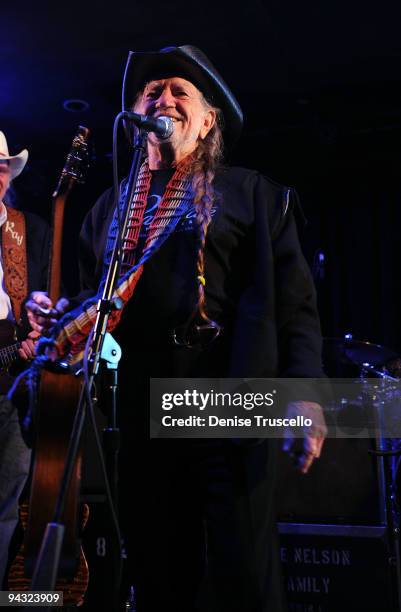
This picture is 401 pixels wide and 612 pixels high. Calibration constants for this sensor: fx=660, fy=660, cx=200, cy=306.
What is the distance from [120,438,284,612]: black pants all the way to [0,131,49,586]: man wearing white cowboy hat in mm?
1336

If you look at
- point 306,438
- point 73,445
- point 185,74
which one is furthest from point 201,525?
point 185,74

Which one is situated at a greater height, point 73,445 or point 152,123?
point 152,123

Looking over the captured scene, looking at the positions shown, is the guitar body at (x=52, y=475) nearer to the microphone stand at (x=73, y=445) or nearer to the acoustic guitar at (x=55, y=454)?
the acoustic guitar at (x=55, y=454)

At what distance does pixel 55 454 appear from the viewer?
1677 millimetres

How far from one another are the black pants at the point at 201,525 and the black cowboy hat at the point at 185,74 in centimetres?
115

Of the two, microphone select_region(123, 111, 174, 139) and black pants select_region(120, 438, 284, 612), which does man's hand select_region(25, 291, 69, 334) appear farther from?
microphone select_region(123, 111, 174, 139)

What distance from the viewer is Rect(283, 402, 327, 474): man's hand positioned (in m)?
1.55

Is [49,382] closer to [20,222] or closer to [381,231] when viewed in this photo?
[20,222]

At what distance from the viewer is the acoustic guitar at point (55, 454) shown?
1.54m

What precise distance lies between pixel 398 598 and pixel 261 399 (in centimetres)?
215

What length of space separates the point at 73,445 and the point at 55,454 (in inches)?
13.7

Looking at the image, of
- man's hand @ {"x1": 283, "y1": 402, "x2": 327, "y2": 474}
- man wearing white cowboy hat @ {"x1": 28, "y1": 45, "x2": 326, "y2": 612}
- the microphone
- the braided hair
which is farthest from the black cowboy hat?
man's hand @ {"x1": 283, "y1": 402, "x2": 327, "y2": 474}

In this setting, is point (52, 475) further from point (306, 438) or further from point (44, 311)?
point (306, 438)

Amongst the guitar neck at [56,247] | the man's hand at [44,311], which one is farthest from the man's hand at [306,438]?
the guitar neck at [56,247]
